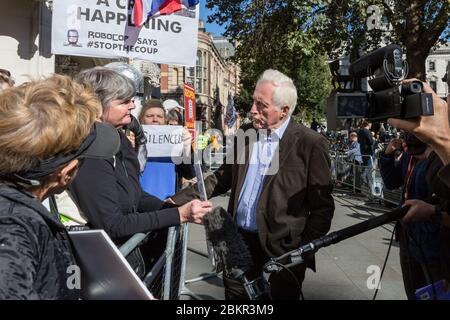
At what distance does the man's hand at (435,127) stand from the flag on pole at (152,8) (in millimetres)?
3596

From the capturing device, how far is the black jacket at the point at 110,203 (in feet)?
6.73

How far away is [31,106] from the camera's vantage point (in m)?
1.26

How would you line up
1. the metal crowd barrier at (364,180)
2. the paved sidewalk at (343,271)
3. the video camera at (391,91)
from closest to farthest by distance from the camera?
the video camera at (391,91)
the paved sidewalk at (343,271)
the metal crowd barrier at (364,180)

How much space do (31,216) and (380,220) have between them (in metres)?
1.26

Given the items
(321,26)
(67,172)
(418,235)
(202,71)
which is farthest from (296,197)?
(202,71)

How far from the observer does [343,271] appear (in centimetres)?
532

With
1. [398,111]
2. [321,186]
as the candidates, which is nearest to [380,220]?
[398,111]

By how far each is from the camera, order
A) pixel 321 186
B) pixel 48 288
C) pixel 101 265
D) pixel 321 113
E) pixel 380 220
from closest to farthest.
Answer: pixel 48 288 → pixel 101 265 → pixel 380 220 → pixel 321 186 → pixel 321 113

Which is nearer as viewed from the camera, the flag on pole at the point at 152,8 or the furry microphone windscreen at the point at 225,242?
the furry microphone windscreen at the point at 225,242

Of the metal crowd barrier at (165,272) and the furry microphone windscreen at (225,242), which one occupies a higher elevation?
the furry microphone windscreen at (225,242)

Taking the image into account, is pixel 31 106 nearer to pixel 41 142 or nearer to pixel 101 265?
pixel 41 142

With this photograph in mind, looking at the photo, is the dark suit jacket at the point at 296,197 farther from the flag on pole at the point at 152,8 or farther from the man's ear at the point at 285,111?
the flag on pole at the point at 152,8

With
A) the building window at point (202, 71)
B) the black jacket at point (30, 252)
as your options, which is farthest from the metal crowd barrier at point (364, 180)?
the building window at point (202, 71)

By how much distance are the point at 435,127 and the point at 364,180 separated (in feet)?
31.8
